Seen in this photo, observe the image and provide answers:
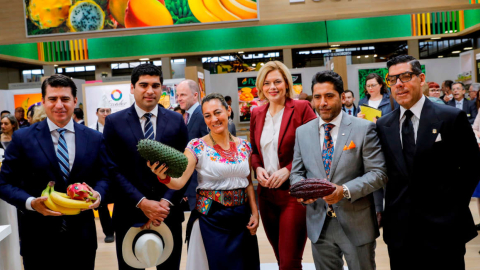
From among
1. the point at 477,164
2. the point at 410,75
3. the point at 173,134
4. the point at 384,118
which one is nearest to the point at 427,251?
the point at 477,164

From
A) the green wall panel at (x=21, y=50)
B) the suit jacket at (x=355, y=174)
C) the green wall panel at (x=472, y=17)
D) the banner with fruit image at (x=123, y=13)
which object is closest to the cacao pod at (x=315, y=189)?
the suit jacket at (x=355, y=174)

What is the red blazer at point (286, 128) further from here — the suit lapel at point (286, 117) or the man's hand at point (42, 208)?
the man's hand at point (42, 208)

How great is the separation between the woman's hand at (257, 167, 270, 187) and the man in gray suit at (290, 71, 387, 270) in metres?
0.28

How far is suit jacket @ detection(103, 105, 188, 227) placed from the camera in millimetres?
2674

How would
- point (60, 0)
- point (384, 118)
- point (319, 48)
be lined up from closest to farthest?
point (384, 118) → point (60, 0) → point (319, 48)

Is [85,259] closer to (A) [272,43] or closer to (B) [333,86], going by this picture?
(B) [333,86]

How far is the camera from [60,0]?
6977 millimetres

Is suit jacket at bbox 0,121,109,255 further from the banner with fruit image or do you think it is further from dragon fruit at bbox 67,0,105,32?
dragon fruit at bbox 67,0,105,32

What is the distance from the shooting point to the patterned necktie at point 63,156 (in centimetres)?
246

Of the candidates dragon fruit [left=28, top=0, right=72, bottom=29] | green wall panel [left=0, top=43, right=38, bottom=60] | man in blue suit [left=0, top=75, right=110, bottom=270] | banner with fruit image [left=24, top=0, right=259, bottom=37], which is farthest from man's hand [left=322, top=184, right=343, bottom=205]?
green wall panel [left=0, top=43, right=38, bottom=60]

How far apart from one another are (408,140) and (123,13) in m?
5.67

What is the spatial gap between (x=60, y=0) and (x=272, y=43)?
6592mm

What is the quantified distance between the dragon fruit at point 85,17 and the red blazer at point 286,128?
15.5ft

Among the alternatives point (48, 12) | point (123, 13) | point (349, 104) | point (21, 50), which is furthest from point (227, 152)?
point (21, 50)
